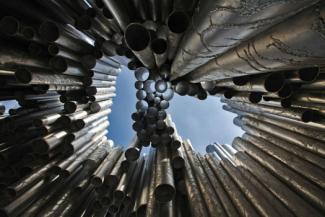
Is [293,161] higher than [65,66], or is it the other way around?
[65,66]

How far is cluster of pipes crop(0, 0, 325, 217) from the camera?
329 cm

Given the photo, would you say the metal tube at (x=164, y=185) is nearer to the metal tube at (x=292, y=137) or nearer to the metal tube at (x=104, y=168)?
the metal tube at (x=104, y=168)

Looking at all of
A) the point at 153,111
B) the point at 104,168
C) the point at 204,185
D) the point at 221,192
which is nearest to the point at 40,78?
the point at 104,168

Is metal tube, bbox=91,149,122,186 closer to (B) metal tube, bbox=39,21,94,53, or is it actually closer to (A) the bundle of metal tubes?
(A) the bundle of metal tubes

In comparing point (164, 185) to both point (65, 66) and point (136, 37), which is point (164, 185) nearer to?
point (136, 37)

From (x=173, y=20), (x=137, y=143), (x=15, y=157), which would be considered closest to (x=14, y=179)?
(x=15, y=157)

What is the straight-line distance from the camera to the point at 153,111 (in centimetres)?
584

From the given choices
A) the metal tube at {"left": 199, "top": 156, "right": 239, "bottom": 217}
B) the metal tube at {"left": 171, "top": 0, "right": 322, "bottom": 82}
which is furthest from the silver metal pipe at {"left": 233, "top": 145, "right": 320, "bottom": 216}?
the metal tube at {"left": 171, "top": 0, "right": 322, "bottom": 82}

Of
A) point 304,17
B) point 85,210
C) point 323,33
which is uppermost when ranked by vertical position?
point 304,17

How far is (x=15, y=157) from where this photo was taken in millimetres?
5258

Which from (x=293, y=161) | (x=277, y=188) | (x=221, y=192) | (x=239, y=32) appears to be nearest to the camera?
(x=239, y=32)

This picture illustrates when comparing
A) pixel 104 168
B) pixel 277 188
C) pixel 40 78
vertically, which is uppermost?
pixel 40 78

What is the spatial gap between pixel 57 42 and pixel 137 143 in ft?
8.91

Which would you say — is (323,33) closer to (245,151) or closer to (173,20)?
(173,20)
